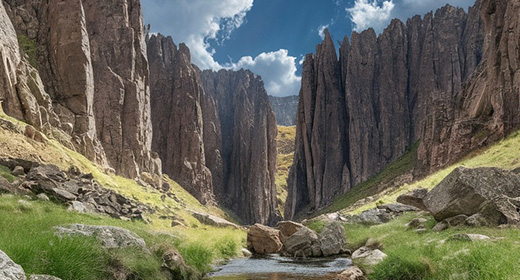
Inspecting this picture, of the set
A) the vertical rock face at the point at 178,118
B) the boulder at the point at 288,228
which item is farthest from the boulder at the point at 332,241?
the vertical rock face at the point at 178,118

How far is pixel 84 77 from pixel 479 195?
202 feet

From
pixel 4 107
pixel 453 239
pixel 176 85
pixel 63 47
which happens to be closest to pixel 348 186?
pixel 176 85

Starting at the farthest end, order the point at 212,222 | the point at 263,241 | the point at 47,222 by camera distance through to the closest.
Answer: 1. the point at 212,222
2. the point at 263,241
3. the point at 47,222

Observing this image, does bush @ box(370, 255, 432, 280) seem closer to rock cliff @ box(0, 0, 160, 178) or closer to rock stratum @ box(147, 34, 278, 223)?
rock cliff @ box(0, 0, 160, 178)


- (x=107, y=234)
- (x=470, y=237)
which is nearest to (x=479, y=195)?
(x=470, y=237)

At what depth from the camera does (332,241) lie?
98.9ft

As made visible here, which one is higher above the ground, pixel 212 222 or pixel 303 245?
pixel 212 222

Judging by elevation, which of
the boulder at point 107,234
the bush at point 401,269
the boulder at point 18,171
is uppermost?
the boulder at point 18,171

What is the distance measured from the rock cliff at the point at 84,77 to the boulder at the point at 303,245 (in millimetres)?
35303

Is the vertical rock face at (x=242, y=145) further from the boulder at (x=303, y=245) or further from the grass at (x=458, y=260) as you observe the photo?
the grass at (x=458, y=260)

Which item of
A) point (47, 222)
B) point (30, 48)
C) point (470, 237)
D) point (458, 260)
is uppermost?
point (30, 48)

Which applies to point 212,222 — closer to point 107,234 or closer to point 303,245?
point 303,245

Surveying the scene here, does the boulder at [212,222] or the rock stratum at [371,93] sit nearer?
the boulder at [212,222]

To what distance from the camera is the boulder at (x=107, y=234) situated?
44.9 feet
